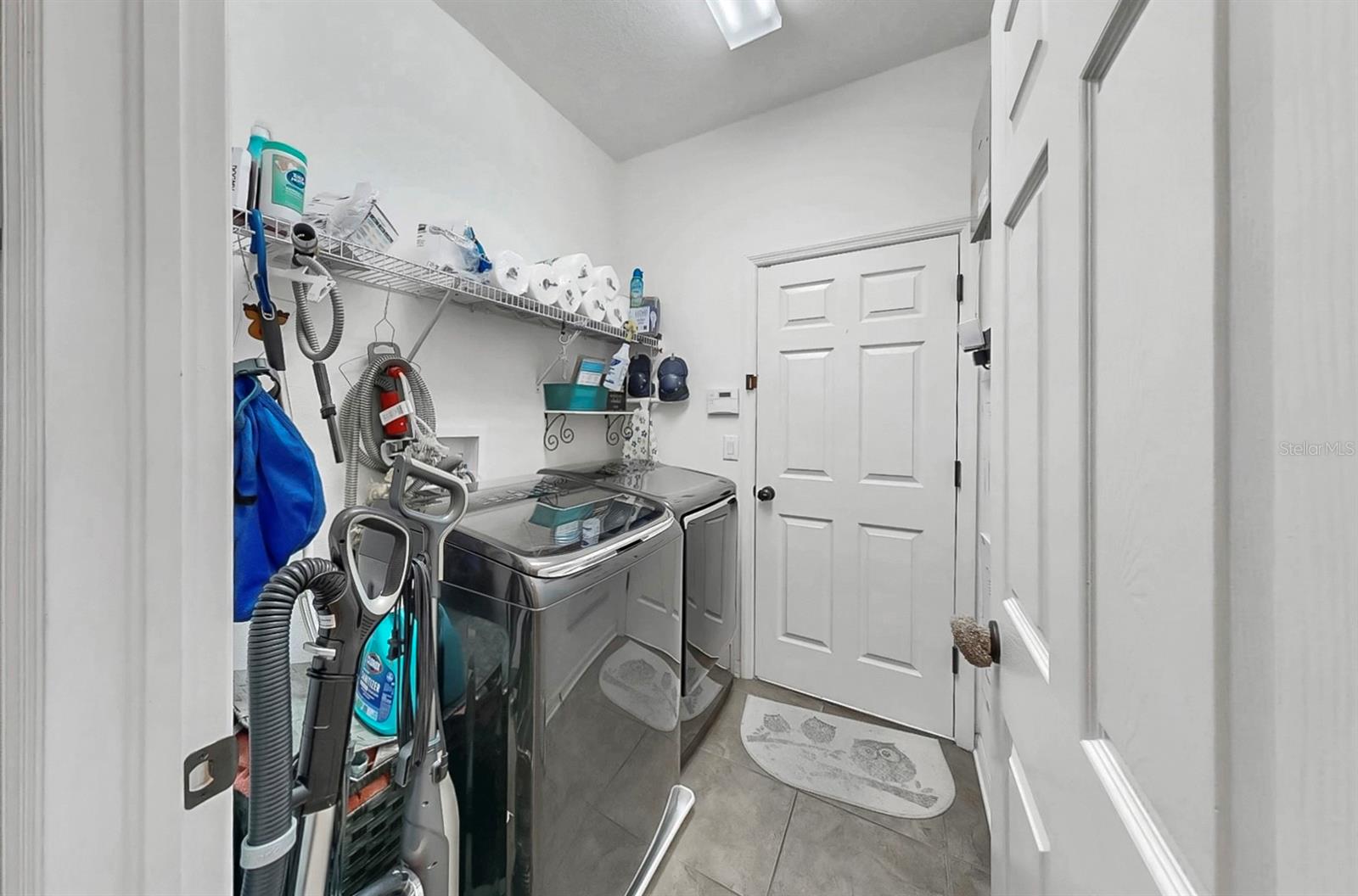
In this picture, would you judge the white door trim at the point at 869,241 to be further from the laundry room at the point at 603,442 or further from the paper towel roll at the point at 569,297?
the paper towel roll at the point at 569,297

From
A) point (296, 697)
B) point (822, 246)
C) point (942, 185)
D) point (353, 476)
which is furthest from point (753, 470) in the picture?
point (296, 697)

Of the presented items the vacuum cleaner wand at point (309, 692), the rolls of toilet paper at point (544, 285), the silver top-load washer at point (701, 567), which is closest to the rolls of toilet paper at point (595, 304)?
the rolls of toilet paper at point (544, 285)

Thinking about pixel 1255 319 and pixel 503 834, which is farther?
pixel 503 834

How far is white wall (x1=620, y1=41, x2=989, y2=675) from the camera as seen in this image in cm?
189


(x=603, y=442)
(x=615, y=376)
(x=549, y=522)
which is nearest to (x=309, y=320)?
(x=549, y=522)

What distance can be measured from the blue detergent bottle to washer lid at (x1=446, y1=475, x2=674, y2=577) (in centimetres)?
21

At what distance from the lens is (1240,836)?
0.78ft

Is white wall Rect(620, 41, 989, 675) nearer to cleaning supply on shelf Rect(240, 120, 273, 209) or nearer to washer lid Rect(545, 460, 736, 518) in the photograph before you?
washer lid Rect(545, 460, 736, 518)

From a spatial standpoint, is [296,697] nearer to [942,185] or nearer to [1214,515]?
[1214,515]

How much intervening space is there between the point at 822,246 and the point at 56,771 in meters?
2.42

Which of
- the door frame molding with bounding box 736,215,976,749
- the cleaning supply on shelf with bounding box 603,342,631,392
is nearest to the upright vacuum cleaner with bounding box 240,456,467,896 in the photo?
the cleaning supply on shelf with bounding box 603,342,631,392

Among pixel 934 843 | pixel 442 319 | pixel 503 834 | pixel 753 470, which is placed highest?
pixel 442 319

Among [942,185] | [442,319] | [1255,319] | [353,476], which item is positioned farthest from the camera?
[942,185]

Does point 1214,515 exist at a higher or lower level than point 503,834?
higher
